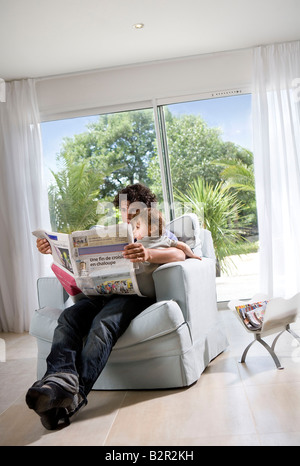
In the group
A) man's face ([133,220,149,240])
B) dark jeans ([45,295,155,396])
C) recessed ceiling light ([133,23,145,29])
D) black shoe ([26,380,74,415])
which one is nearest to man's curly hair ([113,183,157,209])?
man's face ([133,220,149,240])

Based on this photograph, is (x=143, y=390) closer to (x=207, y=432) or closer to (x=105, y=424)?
(x=105, y=424)

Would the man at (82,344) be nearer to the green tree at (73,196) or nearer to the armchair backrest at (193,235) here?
the armchair backrest at (193,235)

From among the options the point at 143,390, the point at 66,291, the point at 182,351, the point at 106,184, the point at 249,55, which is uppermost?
the point at 249,55

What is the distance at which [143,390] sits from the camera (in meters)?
2.45

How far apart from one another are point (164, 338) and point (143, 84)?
108 inches

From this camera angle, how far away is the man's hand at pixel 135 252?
7.78 ft

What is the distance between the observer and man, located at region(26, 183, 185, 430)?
1982 mm

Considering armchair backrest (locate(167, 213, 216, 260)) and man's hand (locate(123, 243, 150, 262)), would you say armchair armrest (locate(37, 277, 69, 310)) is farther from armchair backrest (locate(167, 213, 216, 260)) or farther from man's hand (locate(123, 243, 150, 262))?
armchair backrest (locate(167, 213, 216, 260))

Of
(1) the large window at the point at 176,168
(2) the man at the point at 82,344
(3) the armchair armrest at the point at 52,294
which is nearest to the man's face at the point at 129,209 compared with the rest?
(2) the man at the point at 82,344

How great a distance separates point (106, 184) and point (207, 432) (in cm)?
304

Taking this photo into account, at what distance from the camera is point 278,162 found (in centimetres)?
428

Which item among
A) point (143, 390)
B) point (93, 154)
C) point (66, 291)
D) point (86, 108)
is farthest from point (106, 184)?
point (143, 390)

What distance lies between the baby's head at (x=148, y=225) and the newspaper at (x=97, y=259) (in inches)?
12.2

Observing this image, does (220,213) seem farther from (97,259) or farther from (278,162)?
(97,259)
